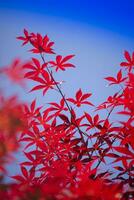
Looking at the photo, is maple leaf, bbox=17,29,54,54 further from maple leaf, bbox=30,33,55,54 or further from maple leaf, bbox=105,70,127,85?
maple leaf, bbox=105,70,127,85

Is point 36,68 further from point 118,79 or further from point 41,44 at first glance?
point 118,79

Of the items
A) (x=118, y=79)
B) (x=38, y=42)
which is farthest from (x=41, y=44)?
(x=118, y=79)

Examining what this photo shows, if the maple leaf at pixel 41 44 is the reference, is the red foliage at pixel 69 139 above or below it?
below

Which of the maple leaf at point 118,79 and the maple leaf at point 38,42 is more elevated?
the maple leaf at point 38,42

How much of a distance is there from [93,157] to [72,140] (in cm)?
24

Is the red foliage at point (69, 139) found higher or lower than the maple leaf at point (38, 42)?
lower

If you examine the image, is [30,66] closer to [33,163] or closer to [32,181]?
[33,163]

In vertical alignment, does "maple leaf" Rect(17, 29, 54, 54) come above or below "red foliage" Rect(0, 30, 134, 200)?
above

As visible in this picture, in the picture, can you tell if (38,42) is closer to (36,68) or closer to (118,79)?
(36,68)

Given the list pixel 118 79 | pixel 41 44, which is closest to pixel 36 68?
pixel 41 44

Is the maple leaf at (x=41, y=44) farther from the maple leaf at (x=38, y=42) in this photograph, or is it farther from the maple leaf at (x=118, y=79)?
the maple leaf at (x=118, y=79)

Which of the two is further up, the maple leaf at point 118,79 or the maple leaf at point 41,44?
the maple leaf at point 41,44

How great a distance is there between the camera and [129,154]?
1.77m

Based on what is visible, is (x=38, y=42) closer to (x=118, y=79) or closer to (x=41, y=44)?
(x=41, y=44)
